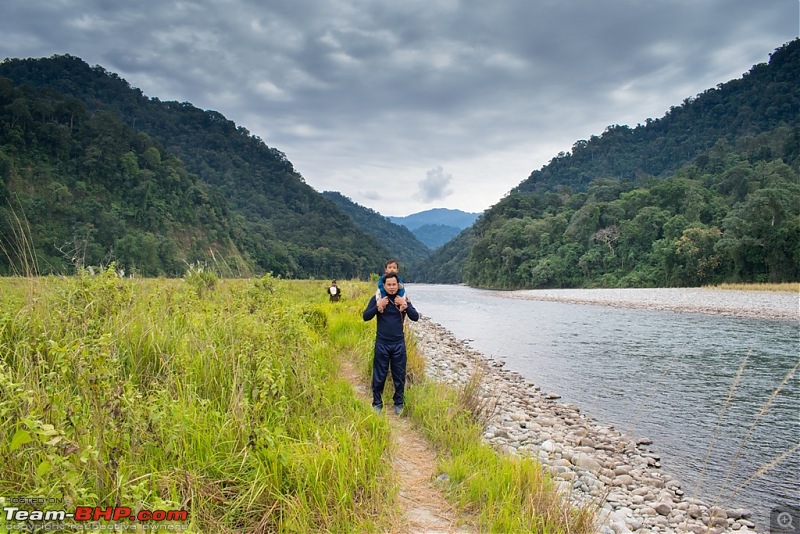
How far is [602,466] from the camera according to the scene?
235 inches

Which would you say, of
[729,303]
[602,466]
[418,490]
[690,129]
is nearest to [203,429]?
[418,490]

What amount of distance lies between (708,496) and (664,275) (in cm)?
5221

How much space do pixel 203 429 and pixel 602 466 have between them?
16.9 feet

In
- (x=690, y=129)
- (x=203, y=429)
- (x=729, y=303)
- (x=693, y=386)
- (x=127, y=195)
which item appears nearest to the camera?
(x=203, y=429)

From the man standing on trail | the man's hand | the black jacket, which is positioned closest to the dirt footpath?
the man standing on trail

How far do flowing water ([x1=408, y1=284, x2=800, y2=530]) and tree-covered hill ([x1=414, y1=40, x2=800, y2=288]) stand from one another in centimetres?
2435

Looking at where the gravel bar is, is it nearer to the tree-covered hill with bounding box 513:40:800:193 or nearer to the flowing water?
the flowing water

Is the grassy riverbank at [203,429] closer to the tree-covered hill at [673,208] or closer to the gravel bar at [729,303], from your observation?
the gravel bar at [729,303]

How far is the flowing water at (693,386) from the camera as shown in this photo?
6184mm

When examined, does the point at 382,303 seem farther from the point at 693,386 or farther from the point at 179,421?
the point at 693,386

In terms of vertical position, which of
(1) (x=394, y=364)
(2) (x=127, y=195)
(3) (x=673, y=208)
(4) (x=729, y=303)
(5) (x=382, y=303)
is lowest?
(4) (x=729, y=303)

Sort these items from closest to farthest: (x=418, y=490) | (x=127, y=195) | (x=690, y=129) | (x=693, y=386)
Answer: (x=418, y=490)
(x=693, y=386)
(x=127, y=195)
(x=690, y=129)

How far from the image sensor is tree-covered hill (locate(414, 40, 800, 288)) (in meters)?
41.8

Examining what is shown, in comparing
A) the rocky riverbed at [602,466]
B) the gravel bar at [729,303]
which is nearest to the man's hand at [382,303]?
the rocky riverbed at [602,466]
